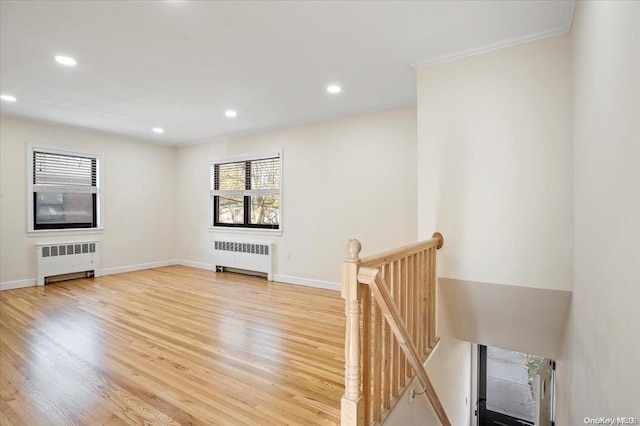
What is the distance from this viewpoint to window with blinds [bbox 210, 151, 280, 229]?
5762mm

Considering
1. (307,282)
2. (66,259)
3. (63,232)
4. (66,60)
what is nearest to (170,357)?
(307,282)

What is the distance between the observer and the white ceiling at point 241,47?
2.20m

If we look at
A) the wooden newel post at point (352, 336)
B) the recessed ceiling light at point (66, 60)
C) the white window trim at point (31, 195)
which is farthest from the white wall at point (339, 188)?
the recessed ceiling light at point (66, 60)

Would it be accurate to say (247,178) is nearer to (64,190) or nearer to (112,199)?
(112,199)

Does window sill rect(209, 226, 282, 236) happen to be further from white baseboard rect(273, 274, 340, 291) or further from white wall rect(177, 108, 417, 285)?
white baseboard rect(273, 274, 340, 291)

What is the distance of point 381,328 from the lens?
1.79 m

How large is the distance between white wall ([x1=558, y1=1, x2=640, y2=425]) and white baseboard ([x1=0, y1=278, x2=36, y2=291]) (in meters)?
7.04

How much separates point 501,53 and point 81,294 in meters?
6.07

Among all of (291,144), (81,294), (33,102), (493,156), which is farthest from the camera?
(291,144)

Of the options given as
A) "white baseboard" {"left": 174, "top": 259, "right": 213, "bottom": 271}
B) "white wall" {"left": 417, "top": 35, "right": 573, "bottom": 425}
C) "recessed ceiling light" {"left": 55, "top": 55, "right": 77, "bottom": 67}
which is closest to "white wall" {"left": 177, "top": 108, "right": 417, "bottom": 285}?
"white baseboard" {"left": 174, "top": 259, "right": 213, "bottom": 271}

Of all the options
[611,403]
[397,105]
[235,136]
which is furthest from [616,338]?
[235,136]

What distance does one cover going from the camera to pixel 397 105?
14.0ft

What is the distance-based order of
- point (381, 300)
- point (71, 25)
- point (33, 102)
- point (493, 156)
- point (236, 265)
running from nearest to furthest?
point (381, 300), point (71, 25), point (493, 156), point (33, 102), point (236, 265)

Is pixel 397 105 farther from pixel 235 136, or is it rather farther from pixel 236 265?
pixel 236 265
